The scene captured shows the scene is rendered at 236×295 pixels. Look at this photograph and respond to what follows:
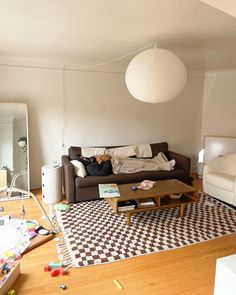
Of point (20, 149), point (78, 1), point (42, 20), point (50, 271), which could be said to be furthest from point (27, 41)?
point (50, 271)

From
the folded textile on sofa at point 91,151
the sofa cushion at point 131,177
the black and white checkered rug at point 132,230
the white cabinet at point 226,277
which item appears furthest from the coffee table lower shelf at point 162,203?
the white cabinet at point 226,277

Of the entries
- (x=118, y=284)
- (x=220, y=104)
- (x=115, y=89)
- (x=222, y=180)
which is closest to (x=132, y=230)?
(x=118, y=284)

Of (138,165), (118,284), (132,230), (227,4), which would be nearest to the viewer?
(227,4)

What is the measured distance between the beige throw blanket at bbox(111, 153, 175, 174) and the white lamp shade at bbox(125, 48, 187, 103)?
1.60m

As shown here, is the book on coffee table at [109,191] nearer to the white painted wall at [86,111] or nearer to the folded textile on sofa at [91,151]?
the folded textile on sofa at [91,151]

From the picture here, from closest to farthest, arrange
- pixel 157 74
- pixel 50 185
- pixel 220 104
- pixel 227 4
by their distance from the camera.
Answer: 1. pixel 227 4
2. pixel 157 74
3. pixel 50 185
4. pixel 220 104

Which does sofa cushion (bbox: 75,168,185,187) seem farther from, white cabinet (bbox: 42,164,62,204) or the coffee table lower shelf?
the coffee table lower shelf

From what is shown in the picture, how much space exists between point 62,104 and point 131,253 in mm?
2761

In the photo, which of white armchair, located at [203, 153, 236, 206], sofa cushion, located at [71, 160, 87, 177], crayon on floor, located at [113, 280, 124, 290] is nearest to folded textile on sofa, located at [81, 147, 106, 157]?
sofa cushion, located at [71, 160, 87, 177]

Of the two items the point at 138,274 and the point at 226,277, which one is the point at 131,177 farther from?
the point at 226,277

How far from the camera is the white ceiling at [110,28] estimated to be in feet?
5.97

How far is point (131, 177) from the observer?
3.58m

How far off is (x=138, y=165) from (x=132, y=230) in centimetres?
141

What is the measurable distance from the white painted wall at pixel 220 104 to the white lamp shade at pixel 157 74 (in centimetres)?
263
